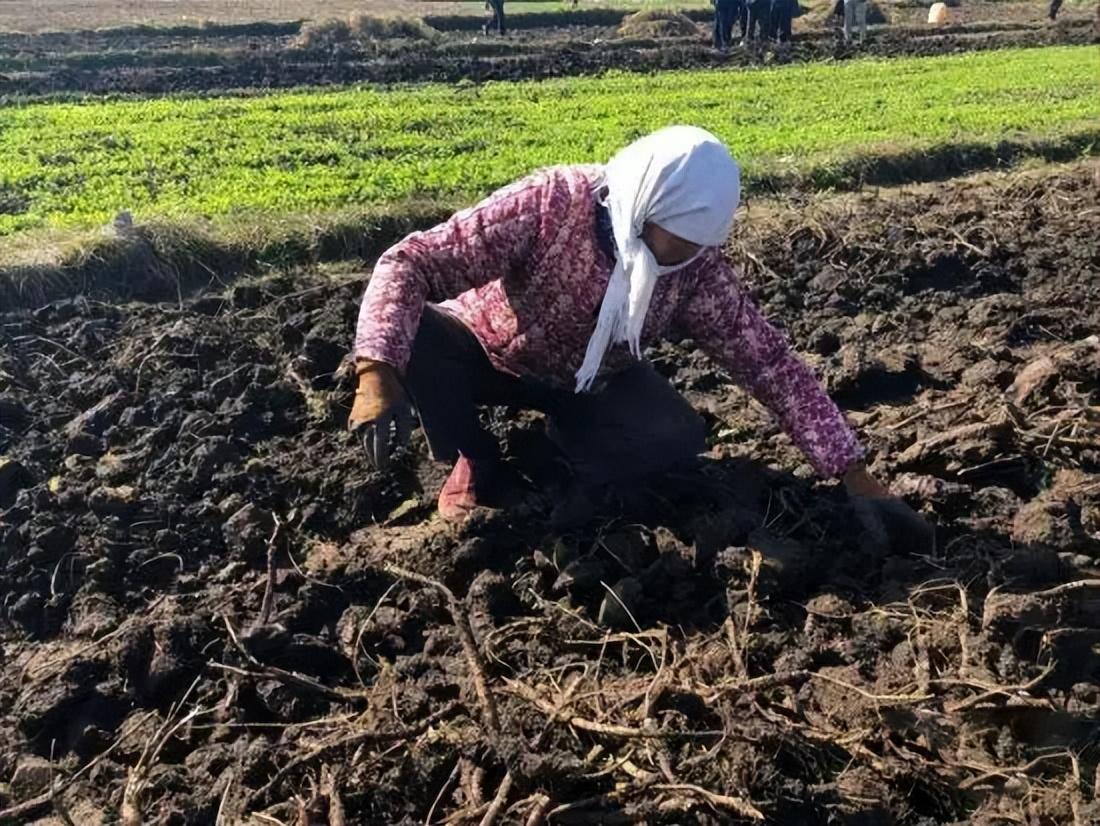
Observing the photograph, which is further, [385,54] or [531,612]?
[385,54]

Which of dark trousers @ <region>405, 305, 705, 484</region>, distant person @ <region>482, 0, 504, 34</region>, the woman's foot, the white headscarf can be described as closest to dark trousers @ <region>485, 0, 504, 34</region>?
distant person @ <region>482, 0, 504, 34</region>

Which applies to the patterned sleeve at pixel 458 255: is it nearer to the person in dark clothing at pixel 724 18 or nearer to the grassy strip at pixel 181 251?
the grassy strip at pixel 181 251

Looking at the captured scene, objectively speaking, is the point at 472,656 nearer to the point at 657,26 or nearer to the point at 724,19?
the point at 724,19

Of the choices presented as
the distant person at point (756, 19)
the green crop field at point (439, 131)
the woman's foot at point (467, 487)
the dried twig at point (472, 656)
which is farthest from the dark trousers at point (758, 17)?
the dried twig at point (472, 656)

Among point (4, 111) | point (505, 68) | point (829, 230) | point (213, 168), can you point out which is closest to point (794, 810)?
point (829, 230)

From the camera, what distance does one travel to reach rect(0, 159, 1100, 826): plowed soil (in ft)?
9.09

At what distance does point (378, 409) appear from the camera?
3332mm

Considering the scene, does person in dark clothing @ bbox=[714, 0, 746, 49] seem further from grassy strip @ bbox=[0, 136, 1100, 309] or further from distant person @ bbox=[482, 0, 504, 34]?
grassy strip @ bbox=[0, 136, 1100, 309]

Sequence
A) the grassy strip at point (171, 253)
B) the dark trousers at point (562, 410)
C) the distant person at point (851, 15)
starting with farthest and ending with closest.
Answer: the distant person at point (851, 15) < the grassy strip at point (171, 253) < the dark trousers at point (562, 410)

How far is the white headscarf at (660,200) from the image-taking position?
326cm

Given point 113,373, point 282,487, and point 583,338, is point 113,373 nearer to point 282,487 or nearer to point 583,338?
point 282,487

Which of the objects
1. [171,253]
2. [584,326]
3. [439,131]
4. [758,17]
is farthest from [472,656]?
A: [758,17]

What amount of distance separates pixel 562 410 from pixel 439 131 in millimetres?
7523

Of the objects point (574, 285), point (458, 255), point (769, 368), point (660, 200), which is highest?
point (660, 200)
